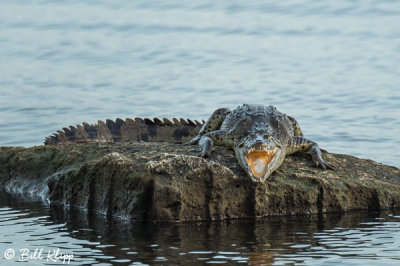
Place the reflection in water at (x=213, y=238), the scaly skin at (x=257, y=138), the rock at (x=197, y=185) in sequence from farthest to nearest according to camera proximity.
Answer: the scaly skin at (x=257, y=138) < the rock at (x=197, y=185) < the reflection in water at (x=213, y=238)

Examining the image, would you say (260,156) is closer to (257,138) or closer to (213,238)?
(257,138)

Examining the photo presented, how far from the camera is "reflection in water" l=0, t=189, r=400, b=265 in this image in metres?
7.16

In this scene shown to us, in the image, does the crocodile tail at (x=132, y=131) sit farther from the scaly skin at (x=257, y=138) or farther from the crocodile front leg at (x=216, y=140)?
the crocodile front leg at (x=216, y=140)

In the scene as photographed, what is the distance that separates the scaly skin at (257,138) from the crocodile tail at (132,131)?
88 cm

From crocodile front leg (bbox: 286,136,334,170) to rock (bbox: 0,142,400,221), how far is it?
83mm

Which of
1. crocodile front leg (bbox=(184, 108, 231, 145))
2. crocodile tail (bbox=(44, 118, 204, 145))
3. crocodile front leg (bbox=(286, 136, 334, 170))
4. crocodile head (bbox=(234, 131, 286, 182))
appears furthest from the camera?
crocodile tail (bbox=(44, 118, 204, 145))

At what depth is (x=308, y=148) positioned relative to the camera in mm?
9359

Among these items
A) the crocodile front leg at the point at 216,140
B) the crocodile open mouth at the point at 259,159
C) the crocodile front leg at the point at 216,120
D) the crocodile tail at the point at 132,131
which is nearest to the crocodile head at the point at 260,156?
the crocodile open mouth at the point at 259,159

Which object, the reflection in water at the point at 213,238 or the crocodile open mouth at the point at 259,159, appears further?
the crocodile open mouth at the point at 259,159

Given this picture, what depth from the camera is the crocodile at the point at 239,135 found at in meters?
8.39

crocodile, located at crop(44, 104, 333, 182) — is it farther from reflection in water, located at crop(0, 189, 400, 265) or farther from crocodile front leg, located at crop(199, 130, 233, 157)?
reflection in water, located at crop(0, 189, 400, 265)

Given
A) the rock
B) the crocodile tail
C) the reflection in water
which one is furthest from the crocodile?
the reflection in water

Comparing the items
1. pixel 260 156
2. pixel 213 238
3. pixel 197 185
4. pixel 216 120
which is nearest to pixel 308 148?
pixel 260 156

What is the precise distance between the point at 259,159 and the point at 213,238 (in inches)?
41.6
